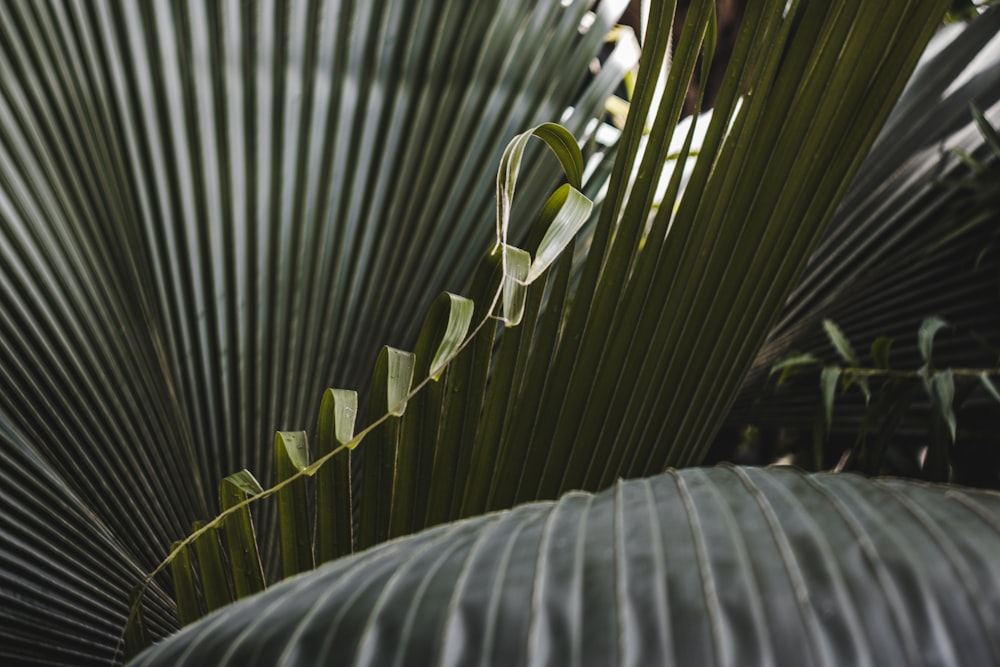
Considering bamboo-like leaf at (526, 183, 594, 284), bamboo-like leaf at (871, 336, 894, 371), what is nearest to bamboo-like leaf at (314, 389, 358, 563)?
bamboo-like leaf at (526, 183, 594, 284)

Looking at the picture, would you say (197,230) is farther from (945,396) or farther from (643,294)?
(945,396)

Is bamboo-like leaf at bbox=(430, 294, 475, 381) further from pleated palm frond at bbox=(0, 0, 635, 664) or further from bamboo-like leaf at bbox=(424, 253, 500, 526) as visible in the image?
pleated palm frond at bbox=(0, 0, 635, 664)

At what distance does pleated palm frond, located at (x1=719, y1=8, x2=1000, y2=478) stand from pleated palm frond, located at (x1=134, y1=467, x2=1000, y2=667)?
72 centimetres

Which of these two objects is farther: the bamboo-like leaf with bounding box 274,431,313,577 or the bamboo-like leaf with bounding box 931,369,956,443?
the bamboo-like leaf with bounding box 931,369,956,443

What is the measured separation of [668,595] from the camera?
19cm

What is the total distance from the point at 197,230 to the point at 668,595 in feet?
2.11

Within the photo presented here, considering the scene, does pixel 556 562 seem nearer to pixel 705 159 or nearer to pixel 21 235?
pixel 705 159

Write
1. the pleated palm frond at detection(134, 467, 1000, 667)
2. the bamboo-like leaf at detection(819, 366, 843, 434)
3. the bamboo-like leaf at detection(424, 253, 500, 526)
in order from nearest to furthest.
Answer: the pleated palm frond at detection(134, 467, 1000, 667), the bamboo-like leaf at detection(424, 253, 500, 526), the bamboo-like leaf at detection(819, 366, 843, 434)

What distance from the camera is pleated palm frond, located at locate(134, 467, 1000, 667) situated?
0.59ft

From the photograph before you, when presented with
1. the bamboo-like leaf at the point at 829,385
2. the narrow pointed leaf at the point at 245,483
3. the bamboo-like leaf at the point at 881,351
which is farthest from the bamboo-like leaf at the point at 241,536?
the bamboo-like leaf at the point at 881,351

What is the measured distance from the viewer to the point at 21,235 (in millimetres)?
662

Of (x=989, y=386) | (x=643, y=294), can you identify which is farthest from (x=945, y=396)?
(x=643, y=294)

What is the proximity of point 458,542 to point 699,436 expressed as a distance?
0.34 metres

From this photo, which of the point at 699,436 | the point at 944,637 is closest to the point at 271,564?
the point at 699,436
